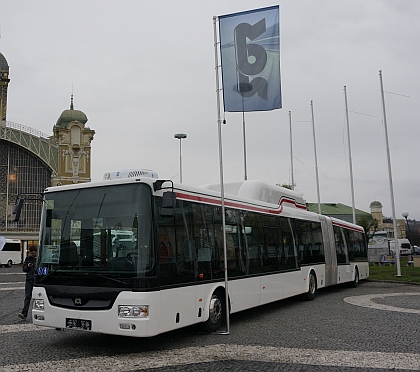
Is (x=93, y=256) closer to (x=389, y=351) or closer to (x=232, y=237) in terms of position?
(x=232, y=237)

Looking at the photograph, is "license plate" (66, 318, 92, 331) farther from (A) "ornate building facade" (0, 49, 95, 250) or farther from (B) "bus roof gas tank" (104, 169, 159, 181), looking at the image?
(A) "ornate building facade" (0, 49, 95, 250)

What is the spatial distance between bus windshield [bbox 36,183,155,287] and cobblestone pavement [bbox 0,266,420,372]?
1.23m

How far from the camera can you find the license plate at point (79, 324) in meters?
7.81

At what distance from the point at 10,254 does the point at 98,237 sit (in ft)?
158

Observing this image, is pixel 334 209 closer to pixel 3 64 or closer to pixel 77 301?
pixel 3 64

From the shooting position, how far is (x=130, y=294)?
761 cm

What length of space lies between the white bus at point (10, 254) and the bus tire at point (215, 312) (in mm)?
45289

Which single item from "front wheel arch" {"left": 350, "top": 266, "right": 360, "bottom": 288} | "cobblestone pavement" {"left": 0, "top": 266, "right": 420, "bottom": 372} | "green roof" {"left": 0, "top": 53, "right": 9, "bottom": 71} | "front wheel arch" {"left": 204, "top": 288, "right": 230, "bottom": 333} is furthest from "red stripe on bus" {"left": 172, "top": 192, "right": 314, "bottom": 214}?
"green roof" {"left": 0, "top": 53, "right": 9, "bottom": 71}

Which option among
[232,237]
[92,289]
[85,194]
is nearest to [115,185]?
[85,194]

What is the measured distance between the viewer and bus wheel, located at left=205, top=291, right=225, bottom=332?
9.50 m

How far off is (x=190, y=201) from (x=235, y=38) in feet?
13.7

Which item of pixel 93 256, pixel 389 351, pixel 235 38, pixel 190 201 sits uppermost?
pixel 235 38

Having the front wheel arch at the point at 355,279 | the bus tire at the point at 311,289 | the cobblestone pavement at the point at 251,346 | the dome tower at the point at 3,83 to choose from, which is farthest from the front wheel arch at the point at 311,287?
the dome tower at the point at 3,83

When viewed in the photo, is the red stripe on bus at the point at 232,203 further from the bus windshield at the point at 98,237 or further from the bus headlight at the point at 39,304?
the bus headlight at the point at 39,304
